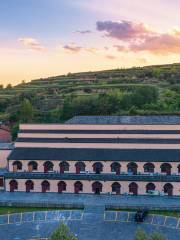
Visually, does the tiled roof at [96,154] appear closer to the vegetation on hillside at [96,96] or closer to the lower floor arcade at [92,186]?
the lower floor arcade at [92,186]

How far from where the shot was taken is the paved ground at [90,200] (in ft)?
166

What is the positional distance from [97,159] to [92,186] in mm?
4010

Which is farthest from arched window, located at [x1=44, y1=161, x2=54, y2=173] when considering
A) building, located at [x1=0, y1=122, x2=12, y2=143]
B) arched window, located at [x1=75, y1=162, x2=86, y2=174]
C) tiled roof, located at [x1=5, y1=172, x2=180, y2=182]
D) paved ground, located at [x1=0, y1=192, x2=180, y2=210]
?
building, located at [x1=0, y1=122, x2=12, y2=143]

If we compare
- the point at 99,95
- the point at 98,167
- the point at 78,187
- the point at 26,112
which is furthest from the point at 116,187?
the point at 99,95

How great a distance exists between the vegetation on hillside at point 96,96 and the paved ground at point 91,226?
38.6 meters

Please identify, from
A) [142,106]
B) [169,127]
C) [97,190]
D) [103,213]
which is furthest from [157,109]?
[103,213]

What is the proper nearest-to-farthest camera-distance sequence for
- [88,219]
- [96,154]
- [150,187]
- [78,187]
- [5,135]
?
[88,219] → [150,187] → [78,187] → [96,154] → [5,135]

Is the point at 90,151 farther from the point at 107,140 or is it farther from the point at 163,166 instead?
the point at 163,166

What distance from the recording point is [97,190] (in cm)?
5656

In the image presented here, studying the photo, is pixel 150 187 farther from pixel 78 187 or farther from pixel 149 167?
pixel 78 187

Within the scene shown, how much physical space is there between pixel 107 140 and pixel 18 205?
1686 cm

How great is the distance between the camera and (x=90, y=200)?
52.9m

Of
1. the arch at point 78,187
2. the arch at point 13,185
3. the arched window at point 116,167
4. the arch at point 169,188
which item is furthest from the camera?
the arch at point 13,185

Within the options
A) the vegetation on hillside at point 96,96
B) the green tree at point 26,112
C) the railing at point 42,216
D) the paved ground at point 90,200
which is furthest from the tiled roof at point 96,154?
the green tree at point 26,112
